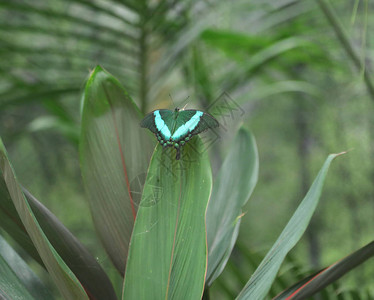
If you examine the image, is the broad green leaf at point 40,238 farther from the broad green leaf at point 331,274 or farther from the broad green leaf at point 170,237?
the broad green leaf at point 331,274

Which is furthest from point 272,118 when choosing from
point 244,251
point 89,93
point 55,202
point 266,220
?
point 89,93

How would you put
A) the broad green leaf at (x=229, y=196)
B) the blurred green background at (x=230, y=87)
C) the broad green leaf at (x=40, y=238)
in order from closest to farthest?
the broad green leaf at (x=40, y=238) → the broad green leaf at (x=229, y=196) → the blurred green background at (x=230, y=87)

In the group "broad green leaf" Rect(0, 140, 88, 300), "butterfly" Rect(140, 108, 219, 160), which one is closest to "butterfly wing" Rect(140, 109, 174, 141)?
"butterfly" Rect(140, 108, 219, 160)

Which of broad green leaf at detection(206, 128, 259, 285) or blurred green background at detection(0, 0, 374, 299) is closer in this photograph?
broad green leaf at detection(206, 128, 259, 285)

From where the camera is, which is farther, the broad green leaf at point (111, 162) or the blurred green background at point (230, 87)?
the blurred green background at point (230, 87)

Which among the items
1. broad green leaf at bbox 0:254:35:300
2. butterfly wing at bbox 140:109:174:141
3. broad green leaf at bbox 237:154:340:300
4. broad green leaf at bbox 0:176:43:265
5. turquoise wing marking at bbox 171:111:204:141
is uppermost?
butterfly wing at bbox 140:109:174:141

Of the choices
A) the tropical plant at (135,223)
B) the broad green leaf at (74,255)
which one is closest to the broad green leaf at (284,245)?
the tropical plant at (135,223)

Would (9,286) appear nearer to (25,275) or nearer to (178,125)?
(25,275)

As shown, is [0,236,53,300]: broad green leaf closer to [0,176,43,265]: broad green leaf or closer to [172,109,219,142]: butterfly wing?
[0,176,43,265]: broad green leaf
